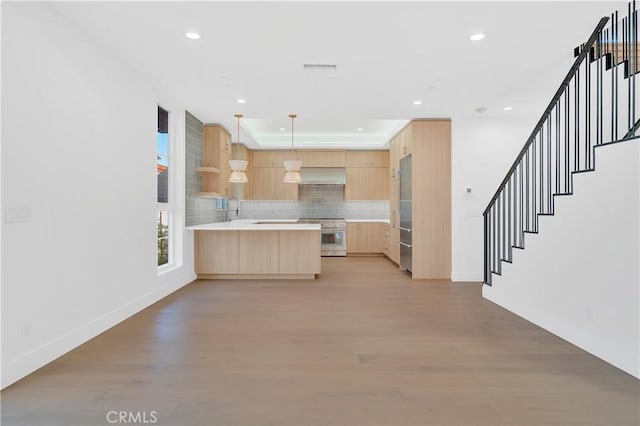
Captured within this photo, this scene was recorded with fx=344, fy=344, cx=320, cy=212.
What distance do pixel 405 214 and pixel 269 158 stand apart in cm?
398

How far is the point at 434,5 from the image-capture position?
2.44 metres

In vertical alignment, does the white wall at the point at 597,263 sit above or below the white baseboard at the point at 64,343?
above

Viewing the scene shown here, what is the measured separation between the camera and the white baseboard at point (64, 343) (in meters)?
2.19

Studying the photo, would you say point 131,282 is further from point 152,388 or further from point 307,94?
point 307,94

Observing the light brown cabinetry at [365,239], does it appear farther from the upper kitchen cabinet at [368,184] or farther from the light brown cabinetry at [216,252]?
the light brown cabinetry at [216,252]

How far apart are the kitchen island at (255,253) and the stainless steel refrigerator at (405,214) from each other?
1.51 meters

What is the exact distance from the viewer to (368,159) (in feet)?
28.0

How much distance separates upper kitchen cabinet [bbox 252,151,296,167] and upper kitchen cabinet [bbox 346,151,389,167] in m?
1.51

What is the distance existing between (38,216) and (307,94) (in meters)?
2.99

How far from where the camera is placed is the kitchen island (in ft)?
18.0

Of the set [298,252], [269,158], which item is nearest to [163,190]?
[298,252]

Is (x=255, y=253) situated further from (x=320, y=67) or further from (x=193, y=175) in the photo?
(x=320, y=67)

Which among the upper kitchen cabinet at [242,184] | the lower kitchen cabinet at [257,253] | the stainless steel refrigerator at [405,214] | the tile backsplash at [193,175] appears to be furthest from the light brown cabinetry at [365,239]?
the tile backsplash at [193,175]

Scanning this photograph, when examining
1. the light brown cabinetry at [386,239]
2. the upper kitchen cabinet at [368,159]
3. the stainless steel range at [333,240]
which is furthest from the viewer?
the upper kitchen cabinet at [368,159]
